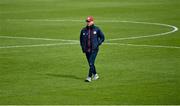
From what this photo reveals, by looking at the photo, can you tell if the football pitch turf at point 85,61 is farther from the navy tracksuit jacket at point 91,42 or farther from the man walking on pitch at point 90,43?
the navy tracksuit jacket at point 91,42

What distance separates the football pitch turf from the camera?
692 inches

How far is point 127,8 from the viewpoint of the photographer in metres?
48.3

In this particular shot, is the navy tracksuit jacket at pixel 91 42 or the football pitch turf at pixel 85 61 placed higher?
the navy tracksuit jacket at pixel 91 42

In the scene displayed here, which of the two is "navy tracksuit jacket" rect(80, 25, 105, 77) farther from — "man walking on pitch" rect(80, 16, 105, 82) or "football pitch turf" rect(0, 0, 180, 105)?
"football pitch turf" rect(0, 0, 180, 105)

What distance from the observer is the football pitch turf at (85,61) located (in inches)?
692

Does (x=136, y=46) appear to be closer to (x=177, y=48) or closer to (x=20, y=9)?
(x=177, y=48)

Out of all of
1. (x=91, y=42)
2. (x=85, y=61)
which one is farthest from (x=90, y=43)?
(x=85, y=61)

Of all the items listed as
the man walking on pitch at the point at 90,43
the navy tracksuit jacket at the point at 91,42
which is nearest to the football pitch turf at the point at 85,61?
the man walking on pitch at the point at 90,43

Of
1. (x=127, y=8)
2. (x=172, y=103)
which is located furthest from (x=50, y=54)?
(x=127, y=8)

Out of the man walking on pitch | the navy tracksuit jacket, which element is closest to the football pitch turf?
the man walking on pitch

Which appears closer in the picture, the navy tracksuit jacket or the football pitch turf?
the football pitch turf

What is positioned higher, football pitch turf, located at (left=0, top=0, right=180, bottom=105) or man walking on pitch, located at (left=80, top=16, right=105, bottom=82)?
man walking on pitch, located at (left=80, top=16, right=105, bottom=82)

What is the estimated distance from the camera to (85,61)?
23.8 metres

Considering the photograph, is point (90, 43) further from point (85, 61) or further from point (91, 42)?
point (85, 61)
